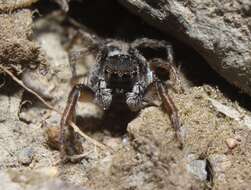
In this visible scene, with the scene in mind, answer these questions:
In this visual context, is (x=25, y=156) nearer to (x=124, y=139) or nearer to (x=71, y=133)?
(x=71, y=133)

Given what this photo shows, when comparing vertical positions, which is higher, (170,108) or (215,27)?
(215,27)

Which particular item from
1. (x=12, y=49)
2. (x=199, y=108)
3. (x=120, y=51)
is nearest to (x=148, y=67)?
(x=120, y=51)

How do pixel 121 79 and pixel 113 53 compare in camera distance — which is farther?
pixel 113 53

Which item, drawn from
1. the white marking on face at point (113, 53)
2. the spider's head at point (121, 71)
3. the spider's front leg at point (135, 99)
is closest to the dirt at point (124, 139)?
the spider's front leg at point (135, 99)

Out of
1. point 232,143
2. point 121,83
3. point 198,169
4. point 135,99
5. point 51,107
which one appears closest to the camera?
point 198,169

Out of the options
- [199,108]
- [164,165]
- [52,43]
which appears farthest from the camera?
[52,43]

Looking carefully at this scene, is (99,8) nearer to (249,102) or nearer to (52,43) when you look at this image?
(52,43)

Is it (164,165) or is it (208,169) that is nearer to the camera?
(164,165)

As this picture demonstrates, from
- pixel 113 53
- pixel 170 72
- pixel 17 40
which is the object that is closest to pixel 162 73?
pixel 170 72
